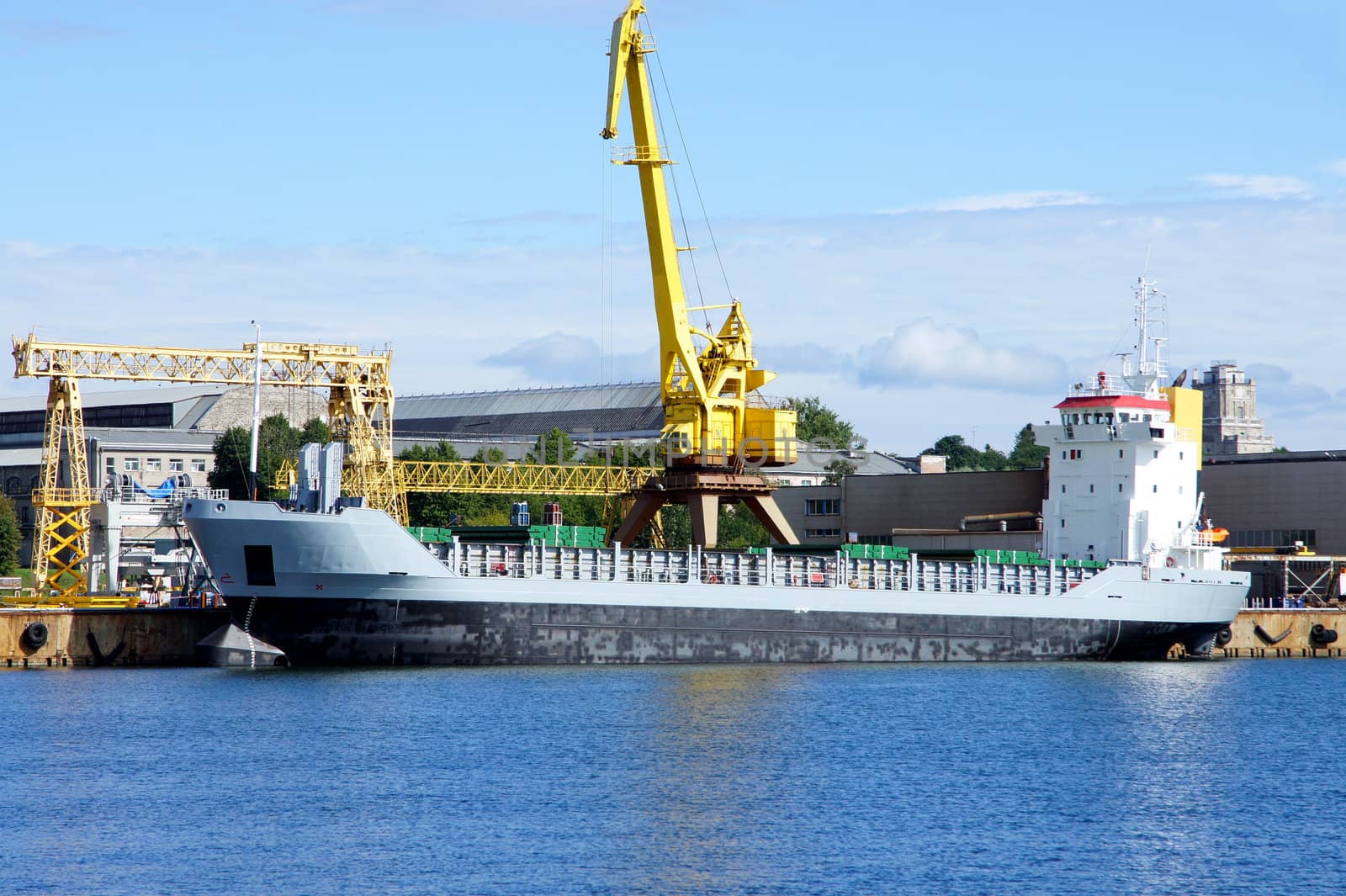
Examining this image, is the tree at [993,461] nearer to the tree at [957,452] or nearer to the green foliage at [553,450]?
the tree at [957,452]

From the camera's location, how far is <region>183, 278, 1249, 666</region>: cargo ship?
49.7m

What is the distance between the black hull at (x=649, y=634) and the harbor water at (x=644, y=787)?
117cm

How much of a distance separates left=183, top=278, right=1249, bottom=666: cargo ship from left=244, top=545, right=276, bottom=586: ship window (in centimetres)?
6

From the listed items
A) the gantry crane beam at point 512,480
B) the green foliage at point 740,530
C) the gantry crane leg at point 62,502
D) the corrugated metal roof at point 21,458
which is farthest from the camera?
the corrugated metal roof at point 21,458

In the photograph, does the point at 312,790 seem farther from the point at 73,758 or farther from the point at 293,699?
the point at 293,699

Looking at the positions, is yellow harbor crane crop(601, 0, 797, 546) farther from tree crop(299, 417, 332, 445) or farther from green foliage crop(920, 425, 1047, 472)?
green foliage crop(920, 425, 1047, 472)

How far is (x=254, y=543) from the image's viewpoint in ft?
162

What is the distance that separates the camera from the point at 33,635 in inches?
2044

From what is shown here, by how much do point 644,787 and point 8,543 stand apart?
70166mm

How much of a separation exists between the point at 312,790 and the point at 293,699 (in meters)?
11.5

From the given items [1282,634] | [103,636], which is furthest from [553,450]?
[103,636]

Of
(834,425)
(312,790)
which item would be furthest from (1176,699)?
(834,425)

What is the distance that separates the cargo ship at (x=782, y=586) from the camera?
4969 cm

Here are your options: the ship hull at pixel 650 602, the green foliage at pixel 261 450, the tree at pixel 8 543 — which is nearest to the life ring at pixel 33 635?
the ship hull at pixel 650 602
